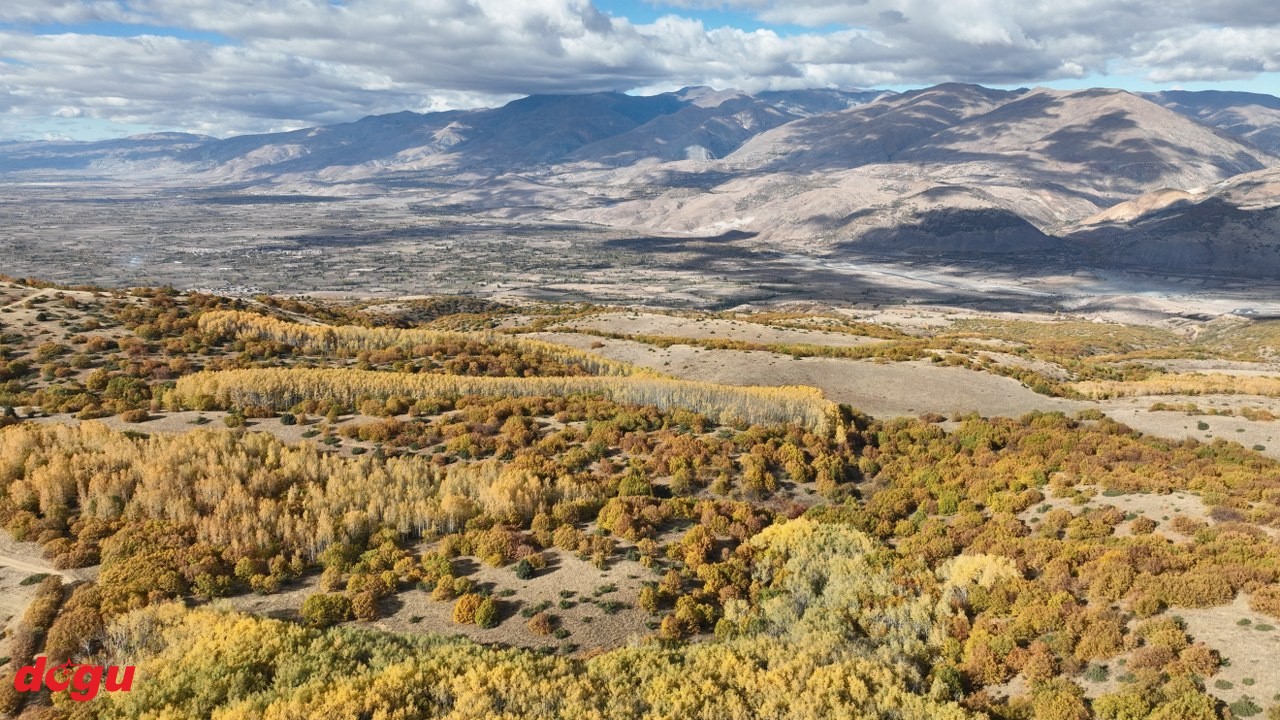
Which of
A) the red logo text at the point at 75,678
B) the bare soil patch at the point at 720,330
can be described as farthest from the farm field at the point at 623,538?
the bare soil patch at the point at 720,330

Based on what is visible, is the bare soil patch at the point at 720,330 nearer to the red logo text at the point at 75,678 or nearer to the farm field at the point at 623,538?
the farm field at the point at 623,538

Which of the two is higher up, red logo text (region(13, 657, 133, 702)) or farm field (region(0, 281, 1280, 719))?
farm field (region(0, 281, 1280, 719))

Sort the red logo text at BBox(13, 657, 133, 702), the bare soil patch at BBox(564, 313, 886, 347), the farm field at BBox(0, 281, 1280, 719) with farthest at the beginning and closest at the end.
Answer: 1. the bare soil patch at BBox(564, 313, 886, 347)
2. the farm field at BBox(0, 281, 1280, 719)
3. the red logo text at BBox(13, 657, 133, 702)

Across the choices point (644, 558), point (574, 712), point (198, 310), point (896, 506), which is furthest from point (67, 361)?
point (896, 506)

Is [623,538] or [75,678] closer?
[75,678]

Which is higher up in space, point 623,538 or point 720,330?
point 720,330

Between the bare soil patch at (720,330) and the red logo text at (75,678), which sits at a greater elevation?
the bare soil patch at (720,330)

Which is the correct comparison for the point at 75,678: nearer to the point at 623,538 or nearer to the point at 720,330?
the point at 623,538

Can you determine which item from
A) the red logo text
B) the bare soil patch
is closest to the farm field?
the red logo text

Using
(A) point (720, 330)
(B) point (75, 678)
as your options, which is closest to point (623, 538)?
(B) point (75, 678)

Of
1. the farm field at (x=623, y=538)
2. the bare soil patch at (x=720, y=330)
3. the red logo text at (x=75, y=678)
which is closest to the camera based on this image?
the red logo text at (x=75, y=678)

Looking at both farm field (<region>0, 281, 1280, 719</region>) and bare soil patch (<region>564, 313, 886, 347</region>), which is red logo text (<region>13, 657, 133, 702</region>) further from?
bare soil patch (<region>564, 313, 886, 347</region>)
